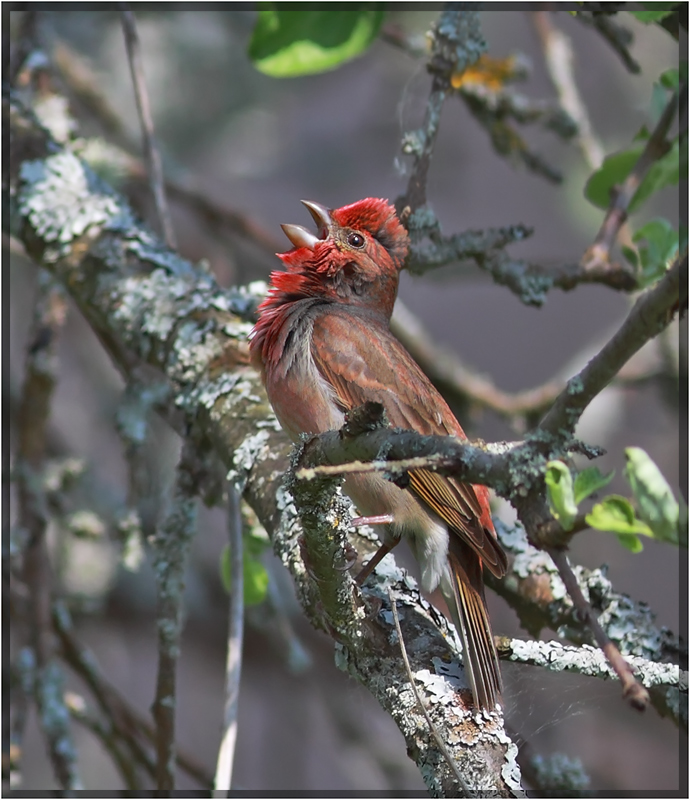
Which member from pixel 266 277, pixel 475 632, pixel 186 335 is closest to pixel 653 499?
pixel 475 632

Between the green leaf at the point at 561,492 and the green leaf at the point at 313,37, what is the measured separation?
2.33m

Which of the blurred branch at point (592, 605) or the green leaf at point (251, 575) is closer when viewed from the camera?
the blurred branch at point (592, 605)

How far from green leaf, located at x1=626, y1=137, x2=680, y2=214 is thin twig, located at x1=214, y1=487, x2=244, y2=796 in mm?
1663

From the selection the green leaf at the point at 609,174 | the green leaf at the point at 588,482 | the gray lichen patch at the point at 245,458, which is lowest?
the green leaf at the point at 588,482

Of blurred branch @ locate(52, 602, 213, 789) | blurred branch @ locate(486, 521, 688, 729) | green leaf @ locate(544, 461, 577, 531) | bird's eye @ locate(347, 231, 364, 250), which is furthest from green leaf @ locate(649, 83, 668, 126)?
blurred branch @ locate(52, 602, 213, 789)

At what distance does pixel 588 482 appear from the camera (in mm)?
1350

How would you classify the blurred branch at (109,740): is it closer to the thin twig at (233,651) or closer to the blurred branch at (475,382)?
→ the thin twig at (233,651)

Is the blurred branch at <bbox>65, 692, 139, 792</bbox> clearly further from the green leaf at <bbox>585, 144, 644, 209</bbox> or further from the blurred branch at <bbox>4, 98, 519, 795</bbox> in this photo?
the green leaf at <bbox>585, 144, 644, 209</bbox>

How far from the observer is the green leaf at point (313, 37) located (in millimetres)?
3229

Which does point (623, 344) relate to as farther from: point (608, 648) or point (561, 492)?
point (608, 648)

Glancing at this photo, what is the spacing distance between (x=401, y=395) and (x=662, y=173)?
1118 mm

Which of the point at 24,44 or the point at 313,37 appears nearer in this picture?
the point at 313,37

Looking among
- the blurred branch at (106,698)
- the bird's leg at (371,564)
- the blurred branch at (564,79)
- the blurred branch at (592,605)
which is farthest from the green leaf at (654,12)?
the blurred branch at (106,698)

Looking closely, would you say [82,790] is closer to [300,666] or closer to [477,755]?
[300,666]
